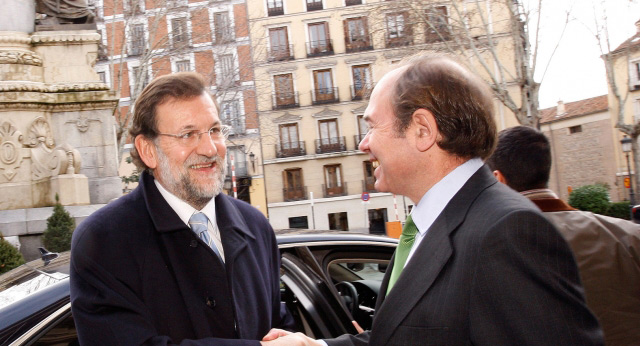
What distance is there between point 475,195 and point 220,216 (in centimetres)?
114

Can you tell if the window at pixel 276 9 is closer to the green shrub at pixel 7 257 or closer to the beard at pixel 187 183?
the green shrub at pixel 7 257

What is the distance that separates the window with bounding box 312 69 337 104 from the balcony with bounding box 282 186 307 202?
237 inches

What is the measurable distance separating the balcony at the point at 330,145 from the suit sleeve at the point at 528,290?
125 feet

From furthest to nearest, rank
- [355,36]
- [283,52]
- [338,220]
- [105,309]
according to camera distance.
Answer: [283,52], [338,220], [355,36], [105,309]

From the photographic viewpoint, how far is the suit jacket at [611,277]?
7.93 ft

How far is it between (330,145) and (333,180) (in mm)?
2402

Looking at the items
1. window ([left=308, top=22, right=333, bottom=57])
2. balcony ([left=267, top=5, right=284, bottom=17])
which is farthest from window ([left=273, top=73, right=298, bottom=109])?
balcony ([left=267, top=5, right=284, bottom=17])

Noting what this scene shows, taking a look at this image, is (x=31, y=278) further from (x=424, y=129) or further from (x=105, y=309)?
(x=424, y=129)

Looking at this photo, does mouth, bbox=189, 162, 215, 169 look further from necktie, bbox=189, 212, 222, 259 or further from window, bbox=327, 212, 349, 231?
window, bbox=327, 212, 349, 231

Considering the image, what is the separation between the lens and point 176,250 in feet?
7.12

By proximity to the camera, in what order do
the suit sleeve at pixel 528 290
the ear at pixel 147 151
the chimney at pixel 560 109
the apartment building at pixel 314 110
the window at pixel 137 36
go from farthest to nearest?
the chimney at pixel 560 109
the apartment building at pixel 314 110
the window at pixel 137 36
the ear at pixel 147 151
the suit sleeve at pixel 528 290

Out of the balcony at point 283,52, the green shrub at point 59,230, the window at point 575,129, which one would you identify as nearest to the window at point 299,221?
the balcony at point 283,52

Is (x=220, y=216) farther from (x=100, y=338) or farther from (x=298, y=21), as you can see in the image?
(x=298, y=21)

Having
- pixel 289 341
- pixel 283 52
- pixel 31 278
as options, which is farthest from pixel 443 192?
pixel 283 52
